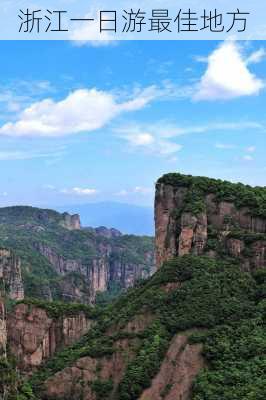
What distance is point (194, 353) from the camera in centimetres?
4256

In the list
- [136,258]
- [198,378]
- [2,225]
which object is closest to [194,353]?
[198,378]

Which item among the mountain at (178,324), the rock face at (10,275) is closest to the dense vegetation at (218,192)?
the mountain at (178,324)

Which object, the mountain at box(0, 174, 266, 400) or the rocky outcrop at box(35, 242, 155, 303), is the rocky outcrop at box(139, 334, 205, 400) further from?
the rocky outcrop at box(35, 242, 155, 303)

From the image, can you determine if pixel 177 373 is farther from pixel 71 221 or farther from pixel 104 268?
pixel 71 221

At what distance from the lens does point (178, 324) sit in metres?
45.5

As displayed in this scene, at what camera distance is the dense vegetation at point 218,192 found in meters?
55.3

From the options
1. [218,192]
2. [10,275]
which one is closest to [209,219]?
[218,192]

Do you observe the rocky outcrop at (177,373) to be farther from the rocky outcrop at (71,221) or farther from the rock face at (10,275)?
the rocky outcrop at (71,221)

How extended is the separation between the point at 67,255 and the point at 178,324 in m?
107

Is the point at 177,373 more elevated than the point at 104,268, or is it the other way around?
the point at 104,268

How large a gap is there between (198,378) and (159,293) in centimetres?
1060

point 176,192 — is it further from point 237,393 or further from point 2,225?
point 2,225

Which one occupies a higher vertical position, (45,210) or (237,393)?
(45,210)

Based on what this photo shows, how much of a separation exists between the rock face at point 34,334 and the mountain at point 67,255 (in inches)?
1770
